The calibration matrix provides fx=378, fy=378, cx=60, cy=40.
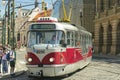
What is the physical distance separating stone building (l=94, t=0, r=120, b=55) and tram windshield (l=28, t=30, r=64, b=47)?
38305mm

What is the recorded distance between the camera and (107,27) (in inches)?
2421

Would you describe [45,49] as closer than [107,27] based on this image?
Yes

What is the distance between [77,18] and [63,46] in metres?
62.7

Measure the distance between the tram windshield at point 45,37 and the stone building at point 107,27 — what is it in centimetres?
3830

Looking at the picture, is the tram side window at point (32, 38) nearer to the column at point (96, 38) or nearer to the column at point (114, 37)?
the column at point (114, 37)

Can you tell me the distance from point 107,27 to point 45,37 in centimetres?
4391

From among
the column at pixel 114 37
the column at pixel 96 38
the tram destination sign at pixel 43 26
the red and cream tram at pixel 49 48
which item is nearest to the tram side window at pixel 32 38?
the red and cream tram at pixel 49 48

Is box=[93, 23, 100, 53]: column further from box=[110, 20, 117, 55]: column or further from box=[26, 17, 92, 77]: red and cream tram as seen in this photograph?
box=[26, 17, 92, 77]: red and cream tram

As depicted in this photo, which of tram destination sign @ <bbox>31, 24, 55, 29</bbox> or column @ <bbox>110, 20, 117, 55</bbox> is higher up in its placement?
tram destination sign @ <bbox>31, 24, 55, 29</bbox>

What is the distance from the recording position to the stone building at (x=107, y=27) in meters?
56.8

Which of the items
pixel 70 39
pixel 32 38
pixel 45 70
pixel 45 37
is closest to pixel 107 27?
pixel 70 39

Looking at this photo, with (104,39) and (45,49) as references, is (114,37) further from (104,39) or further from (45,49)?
(45,49)

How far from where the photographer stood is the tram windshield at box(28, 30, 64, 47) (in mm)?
18344

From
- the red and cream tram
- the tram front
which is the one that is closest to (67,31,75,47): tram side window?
the red and cream tram
